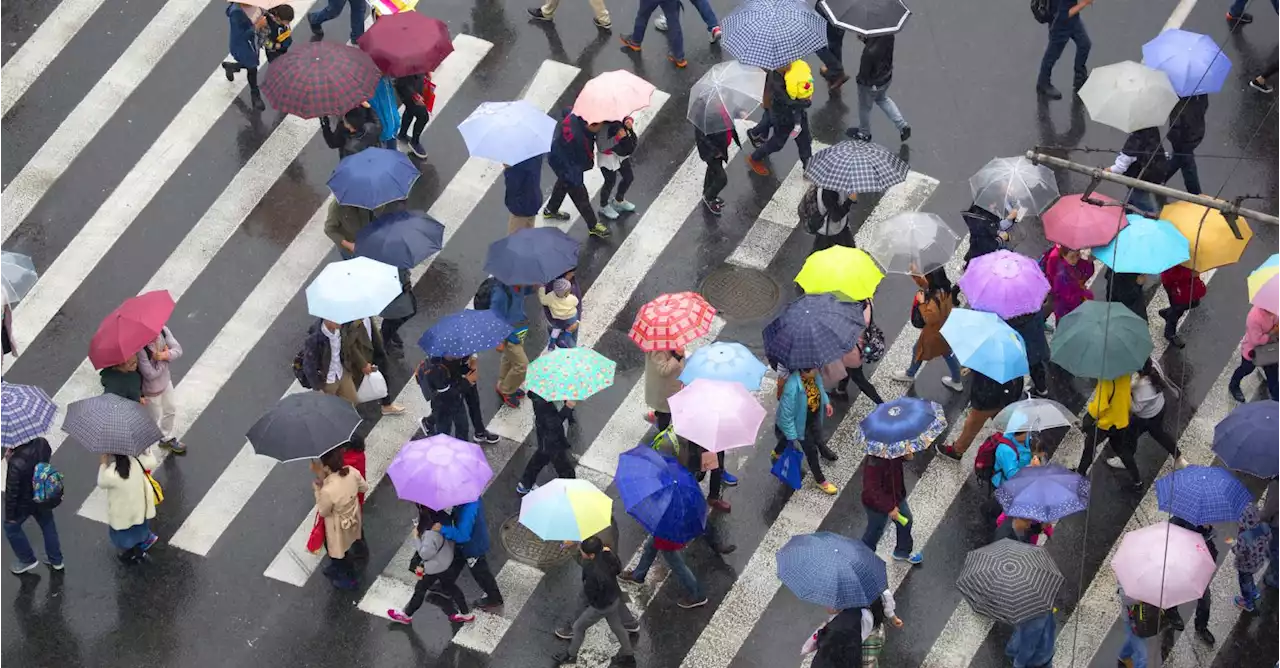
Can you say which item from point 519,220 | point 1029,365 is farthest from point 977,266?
point 519,220

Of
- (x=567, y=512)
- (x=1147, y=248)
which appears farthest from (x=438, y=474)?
(x=1147, y=248)

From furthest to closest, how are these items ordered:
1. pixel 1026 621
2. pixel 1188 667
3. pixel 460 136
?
pixel 460 136 < pixel 1188 667 < pixel 1026 621

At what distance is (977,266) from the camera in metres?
17.0

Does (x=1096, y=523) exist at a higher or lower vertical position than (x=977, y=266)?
lower

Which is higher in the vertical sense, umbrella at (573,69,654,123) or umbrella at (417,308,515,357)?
umbrella at (573,69,654,123)

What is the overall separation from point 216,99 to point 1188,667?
1275 cm

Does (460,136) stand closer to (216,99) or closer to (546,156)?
(546,156)

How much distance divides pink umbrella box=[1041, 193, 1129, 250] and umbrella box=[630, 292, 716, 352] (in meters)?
3.69

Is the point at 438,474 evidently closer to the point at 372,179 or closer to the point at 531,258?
the point at 531,258

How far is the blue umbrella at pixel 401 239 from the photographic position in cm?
1764

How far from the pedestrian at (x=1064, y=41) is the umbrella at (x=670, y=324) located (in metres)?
6.74

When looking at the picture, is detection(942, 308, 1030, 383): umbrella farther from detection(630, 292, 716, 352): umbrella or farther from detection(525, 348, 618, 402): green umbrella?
detection(525, 348, 618, 402): green umbrella

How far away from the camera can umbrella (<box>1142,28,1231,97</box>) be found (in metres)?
19.1

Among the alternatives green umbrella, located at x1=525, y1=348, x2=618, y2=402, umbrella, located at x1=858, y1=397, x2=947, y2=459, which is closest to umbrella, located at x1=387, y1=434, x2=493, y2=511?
green umbrella, located at x1=525, y1=348, x2=618, y2=402
